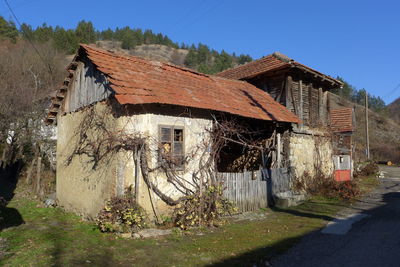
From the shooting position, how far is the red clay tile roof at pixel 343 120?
63.3ft

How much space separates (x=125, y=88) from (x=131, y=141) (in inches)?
58.0

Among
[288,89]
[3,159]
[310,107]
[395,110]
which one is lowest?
[3,159]

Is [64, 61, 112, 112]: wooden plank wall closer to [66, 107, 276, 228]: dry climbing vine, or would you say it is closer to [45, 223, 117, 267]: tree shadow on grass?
[66, 107, 276, 228]: dry climbing vine

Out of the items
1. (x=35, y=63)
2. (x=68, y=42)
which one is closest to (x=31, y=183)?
(x=35, y=63)

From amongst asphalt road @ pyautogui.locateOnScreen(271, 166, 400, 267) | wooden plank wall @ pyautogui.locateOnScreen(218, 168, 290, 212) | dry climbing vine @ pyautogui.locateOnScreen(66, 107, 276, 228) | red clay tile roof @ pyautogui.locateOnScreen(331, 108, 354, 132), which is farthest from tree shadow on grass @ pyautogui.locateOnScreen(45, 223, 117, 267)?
red clay tile roof @ pyautogui.locateOnScreen(331, 108, 354, 132)

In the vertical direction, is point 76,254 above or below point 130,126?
below

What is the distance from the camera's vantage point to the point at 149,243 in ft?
23.3

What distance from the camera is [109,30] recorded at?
244 ft

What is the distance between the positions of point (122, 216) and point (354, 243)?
563 cm

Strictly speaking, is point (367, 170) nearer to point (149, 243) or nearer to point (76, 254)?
point (149, 243)

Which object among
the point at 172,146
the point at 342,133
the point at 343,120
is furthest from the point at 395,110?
the point at 172,146

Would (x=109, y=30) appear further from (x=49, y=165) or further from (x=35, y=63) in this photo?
(x=49, y=165)

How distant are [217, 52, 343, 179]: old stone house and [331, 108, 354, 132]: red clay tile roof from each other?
254cm

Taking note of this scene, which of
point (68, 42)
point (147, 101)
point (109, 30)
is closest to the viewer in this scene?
point (147, 101)
